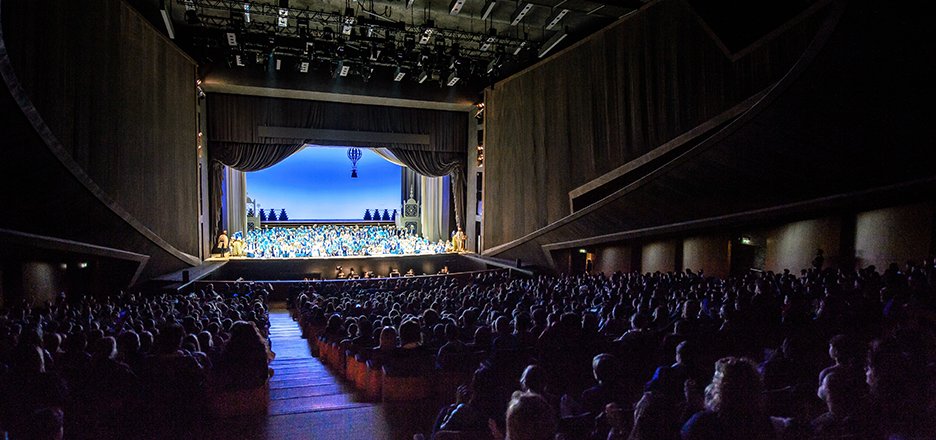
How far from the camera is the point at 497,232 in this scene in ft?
51.5

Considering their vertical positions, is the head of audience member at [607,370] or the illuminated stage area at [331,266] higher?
the head of audience member at [607,370]

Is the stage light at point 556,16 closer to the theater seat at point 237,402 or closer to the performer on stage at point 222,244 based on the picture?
the theater seat at point 237,402

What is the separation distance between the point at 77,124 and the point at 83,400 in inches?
252

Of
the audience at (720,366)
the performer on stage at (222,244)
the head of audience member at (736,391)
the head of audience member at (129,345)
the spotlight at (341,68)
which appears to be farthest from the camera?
the performer on stage at (222,244)

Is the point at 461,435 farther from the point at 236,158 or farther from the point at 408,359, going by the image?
the point at 236,158

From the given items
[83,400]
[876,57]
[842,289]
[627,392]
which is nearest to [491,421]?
[627,392]

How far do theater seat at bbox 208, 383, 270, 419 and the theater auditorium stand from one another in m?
0.02

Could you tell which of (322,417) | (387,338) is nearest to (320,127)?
(387,338)

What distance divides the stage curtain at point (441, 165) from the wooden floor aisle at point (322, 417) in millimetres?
13641

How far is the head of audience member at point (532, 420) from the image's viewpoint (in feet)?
4.92

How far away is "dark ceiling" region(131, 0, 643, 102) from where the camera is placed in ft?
34.6

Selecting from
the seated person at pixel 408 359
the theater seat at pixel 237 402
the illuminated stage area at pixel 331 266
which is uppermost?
the seated person at pixel 408 359

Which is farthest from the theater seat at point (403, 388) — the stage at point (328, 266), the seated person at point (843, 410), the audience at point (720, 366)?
the stage at point (328, 266)

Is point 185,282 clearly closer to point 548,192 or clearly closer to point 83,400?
point 83,400
